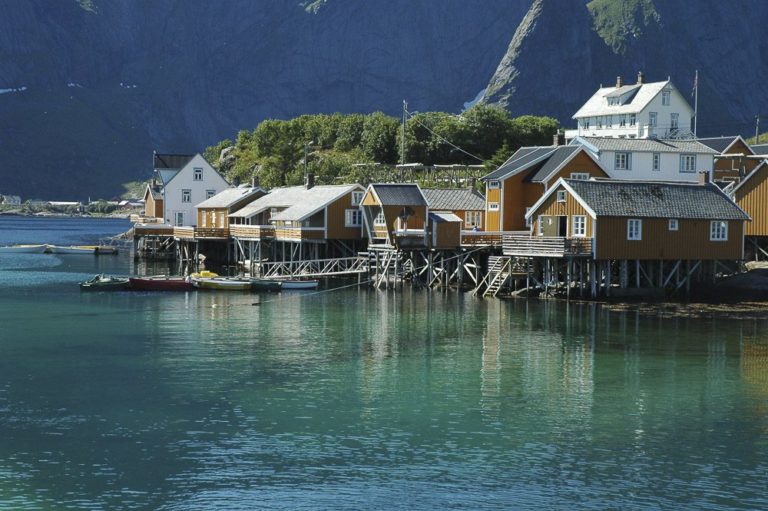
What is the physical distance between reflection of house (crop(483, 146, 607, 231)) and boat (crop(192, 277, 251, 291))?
16558 mm

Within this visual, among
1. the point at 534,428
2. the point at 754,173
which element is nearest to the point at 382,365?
the point at 534,428

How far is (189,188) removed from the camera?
10819 centimetres

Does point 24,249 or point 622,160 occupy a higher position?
point 622,160

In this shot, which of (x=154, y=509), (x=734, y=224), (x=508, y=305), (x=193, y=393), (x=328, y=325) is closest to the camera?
(x=154, y=509)

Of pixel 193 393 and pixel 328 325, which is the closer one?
pixel 193 393

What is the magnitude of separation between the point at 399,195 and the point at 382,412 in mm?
40579

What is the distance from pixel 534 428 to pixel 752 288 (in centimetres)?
3573

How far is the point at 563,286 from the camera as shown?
210ft

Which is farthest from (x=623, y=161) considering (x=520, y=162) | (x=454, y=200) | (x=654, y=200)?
(x=654, y=200)

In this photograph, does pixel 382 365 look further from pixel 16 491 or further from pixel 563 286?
pixel 563 286

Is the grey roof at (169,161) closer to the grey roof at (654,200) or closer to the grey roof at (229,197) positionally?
the grey roof at (229,197)

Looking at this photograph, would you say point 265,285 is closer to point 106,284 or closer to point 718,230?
point 106,284

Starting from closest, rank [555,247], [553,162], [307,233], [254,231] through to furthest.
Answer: [555,247] → [553,162] → [307,233] → [254,231]

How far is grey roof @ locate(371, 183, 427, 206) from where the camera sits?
7325 centimetres
